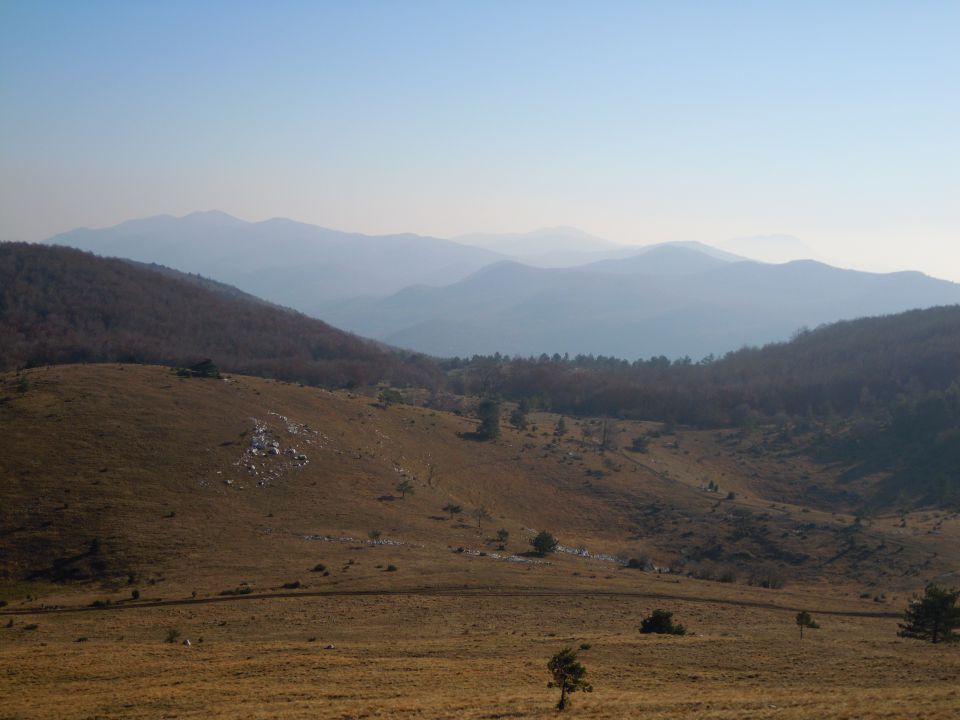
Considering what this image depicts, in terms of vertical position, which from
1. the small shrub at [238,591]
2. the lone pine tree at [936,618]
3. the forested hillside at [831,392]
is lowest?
the small shrub at [238,591]

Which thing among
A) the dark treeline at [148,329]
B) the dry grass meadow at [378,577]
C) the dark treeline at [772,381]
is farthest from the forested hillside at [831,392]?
the dark treeline at [148,329]

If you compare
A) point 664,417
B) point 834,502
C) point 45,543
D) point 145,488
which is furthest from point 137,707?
point 664,417

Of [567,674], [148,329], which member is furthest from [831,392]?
[567,674]

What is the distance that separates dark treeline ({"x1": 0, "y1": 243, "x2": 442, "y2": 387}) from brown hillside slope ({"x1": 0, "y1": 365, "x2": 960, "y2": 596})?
32.4m

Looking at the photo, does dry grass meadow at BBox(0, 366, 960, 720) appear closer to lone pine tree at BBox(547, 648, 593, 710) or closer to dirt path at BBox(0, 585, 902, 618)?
dirt path at BBox(0, 585, 902, 618)

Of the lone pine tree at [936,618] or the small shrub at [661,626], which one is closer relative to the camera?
the lone pine tree at [936,618]

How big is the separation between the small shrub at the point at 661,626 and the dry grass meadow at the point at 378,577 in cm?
58

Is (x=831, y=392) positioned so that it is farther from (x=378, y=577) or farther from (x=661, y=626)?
(x=378, y=577)

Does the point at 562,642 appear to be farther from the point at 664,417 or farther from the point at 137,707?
the point at 664,417

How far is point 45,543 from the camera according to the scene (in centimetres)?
3744

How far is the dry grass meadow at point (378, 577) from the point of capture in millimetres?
19188

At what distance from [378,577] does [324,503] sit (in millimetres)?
14040

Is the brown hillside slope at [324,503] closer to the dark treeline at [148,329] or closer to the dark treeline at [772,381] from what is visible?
the dark treeline at [148,329]

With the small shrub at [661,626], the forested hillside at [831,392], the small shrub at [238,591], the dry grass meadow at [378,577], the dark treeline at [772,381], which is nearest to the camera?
the dry grass meadow at [378,577]
